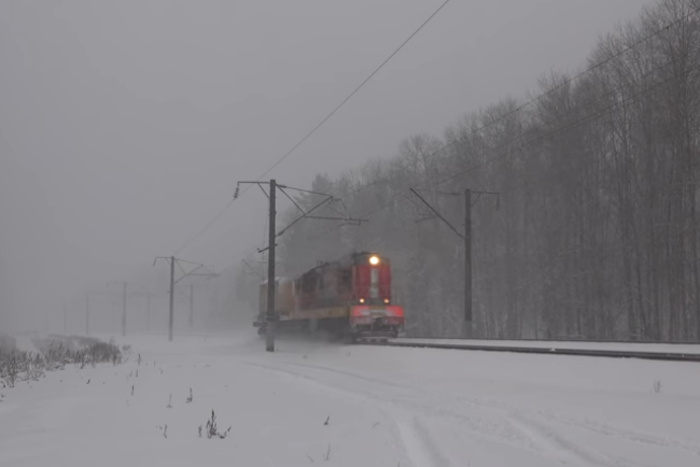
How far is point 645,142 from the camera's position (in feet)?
93.6

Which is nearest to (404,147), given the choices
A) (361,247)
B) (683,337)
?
(361,247)

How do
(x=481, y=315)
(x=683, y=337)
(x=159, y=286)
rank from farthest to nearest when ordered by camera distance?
(x=159, y=286) → (x=481, y=315) → (x=683, y=337)

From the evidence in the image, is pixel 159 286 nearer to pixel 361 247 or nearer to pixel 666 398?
pixel 361 247

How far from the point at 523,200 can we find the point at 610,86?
995cm

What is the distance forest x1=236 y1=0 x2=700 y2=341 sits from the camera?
26.0m

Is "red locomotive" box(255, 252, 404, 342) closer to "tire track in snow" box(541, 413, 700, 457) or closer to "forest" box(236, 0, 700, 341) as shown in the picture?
"forest" box(236, 0, 700, 341)

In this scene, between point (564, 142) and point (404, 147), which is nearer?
point (564, 142)

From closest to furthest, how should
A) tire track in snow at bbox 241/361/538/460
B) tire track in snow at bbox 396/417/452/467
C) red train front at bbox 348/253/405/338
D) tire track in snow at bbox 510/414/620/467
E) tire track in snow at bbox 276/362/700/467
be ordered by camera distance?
tire track in snow at bbox 510/414/620/467
tire track in snow at bbox 276/362/700/467
tire track in snow at bbox 396/417/452/467
tire track in snow at bbox 241/361/538/460
red train front at bbox 348/253/405/338

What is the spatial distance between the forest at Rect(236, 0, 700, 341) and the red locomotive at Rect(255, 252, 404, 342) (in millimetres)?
5023

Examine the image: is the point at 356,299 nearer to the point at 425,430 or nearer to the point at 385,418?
the point at 385,418

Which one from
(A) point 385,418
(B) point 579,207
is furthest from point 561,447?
(B) point 579,207

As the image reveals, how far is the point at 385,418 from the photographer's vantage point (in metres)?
Result: 8.62

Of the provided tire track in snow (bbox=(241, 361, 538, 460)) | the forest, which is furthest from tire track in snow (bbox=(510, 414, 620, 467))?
the forest

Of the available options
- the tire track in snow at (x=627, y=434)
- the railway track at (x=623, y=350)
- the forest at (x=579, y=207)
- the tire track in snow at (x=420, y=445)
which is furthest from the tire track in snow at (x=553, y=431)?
the forest at (x=579, y=207)
